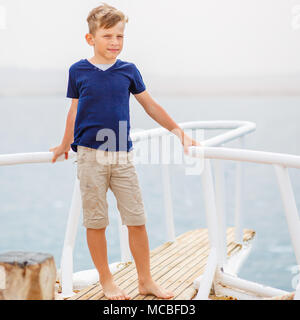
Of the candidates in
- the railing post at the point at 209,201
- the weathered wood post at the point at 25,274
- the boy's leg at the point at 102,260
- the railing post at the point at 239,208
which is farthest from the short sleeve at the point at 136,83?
the railing post at the point at 239,208

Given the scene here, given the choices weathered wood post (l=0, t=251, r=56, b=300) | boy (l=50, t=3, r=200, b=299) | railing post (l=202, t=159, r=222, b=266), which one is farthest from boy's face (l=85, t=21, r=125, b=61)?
weathered wood post (l=0, t=251, r=56, b=300)

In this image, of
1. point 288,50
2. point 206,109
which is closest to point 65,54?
point 206,109

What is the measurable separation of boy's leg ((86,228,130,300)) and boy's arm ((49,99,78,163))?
0.30 m

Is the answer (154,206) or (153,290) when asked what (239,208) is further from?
(154,206)

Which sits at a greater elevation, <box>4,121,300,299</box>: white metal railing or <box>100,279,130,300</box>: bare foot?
<box>4,121,300,299</box>: white metal railing

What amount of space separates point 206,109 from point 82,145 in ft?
119

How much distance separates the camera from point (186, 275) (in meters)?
2.34

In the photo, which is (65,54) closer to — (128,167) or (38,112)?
(38,112)

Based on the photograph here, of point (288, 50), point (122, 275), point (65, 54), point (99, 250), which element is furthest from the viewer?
point (288, 50)

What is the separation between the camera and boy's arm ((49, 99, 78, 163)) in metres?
1.94

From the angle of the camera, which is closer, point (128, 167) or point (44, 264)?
point (44, 264)

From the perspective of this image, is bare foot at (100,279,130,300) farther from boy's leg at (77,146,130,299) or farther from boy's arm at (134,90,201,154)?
boy's arm at (134,90,201,154)

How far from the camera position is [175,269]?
7.93ft

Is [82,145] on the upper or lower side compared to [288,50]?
lower
